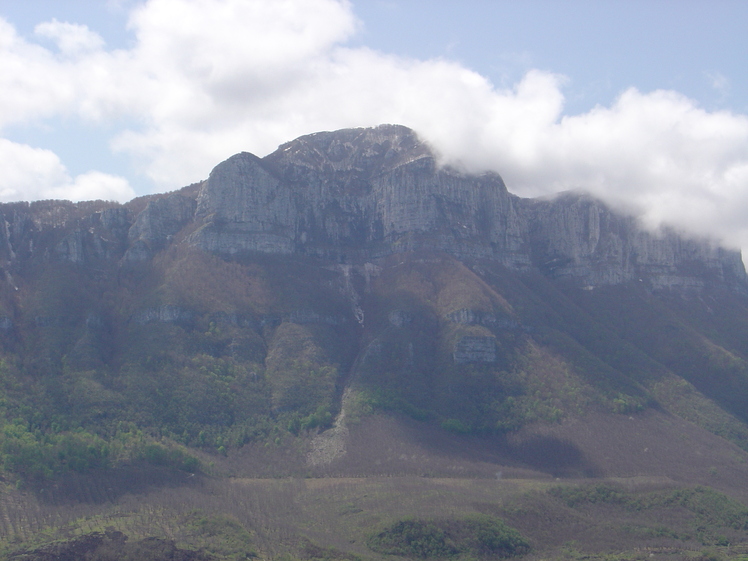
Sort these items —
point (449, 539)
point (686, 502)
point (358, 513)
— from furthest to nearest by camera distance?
1. point (686, 502)
2. point (358, 513)
3. point (449, 539)

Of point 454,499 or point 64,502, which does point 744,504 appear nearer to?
point 454,499

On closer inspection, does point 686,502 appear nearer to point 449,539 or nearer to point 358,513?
point 449,539

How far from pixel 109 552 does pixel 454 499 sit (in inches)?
2744

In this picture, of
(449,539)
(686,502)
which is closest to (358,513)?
(449,539)

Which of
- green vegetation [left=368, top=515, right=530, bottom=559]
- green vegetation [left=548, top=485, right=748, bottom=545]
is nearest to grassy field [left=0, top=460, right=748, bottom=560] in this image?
green vegetation [left=548, top=485, right=748, bottom=545]

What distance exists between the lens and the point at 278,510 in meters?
172

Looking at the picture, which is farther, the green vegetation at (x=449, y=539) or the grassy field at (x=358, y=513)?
the green vegetation at (x=449, y=539)

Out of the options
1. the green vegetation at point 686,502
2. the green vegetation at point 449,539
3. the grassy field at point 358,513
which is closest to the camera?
the grassy field at point 358,513

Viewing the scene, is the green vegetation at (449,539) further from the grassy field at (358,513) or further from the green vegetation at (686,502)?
the green vegetation at (686,502)

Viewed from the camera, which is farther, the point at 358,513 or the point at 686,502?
the point at 686,502

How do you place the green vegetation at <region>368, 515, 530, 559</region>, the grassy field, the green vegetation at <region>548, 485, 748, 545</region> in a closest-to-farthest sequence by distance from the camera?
the grassy field → the green vegetation at <region>368, 515, 530, 559</region> → the green vegetation at <region>548, 485, 748, 545</region>

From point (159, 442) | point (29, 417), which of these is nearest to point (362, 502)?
point (159, 442)

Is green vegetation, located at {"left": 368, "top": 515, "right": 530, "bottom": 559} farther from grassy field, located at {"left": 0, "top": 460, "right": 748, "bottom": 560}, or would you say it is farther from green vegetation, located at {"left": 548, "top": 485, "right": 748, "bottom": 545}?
green vegetation, located at {"left": 548, "top": 485, "right": 748, "bottom": 545}

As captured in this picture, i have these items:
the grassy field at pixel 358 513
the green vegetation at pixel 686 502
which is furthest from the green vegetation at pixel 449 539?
the green vegetation at pixel 686 502
